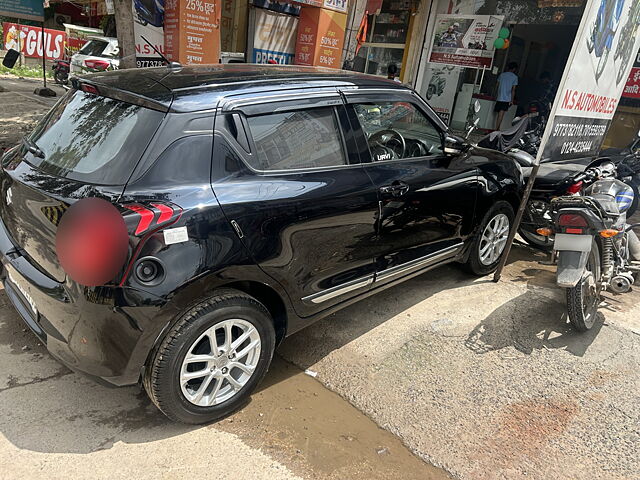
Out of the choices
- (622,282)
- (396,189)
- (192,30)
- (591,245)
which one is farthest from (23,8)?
(622,282)

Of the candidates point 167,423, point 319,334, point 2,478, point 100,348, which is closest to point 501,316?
point 319,334

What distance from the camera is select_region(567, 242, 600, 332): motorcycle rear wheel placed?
11.5 ft

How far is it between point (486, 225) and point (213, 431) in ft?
9.67

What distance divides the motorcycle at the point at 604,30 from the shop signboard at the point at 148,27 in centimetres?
616

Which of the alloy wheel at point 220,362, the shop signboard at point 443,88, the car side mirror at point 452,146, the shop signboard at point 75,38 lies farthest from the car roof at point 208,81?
the shop signboard at point 75,38

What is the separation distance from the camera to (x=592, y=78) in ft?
14.7

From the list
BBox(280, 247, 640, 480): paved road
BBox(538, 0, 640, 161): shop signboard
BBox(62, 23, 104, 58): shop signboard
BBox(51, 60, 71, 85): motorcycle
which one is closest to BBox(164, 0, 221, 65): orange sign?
BBox(280, 247, 640, 480): paved road

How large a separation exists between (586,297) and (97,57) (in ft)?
48.3

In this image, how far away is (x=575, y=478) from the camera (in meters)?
2.50

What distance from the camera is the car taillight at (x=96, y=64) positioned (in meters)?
14.0

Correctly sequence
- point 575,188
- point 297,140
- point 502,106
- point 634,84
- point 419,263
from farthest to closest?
point 502,106
point 634,84
point 575,188
point 419,263
point 297,140

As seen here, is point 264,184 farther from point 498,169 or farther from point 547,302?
point 547,302

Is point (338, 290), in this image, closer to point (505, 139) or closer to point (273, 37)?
point (505, 139)

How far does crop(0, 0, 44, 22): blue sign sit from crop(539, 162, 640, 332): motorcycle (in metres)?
11.1
